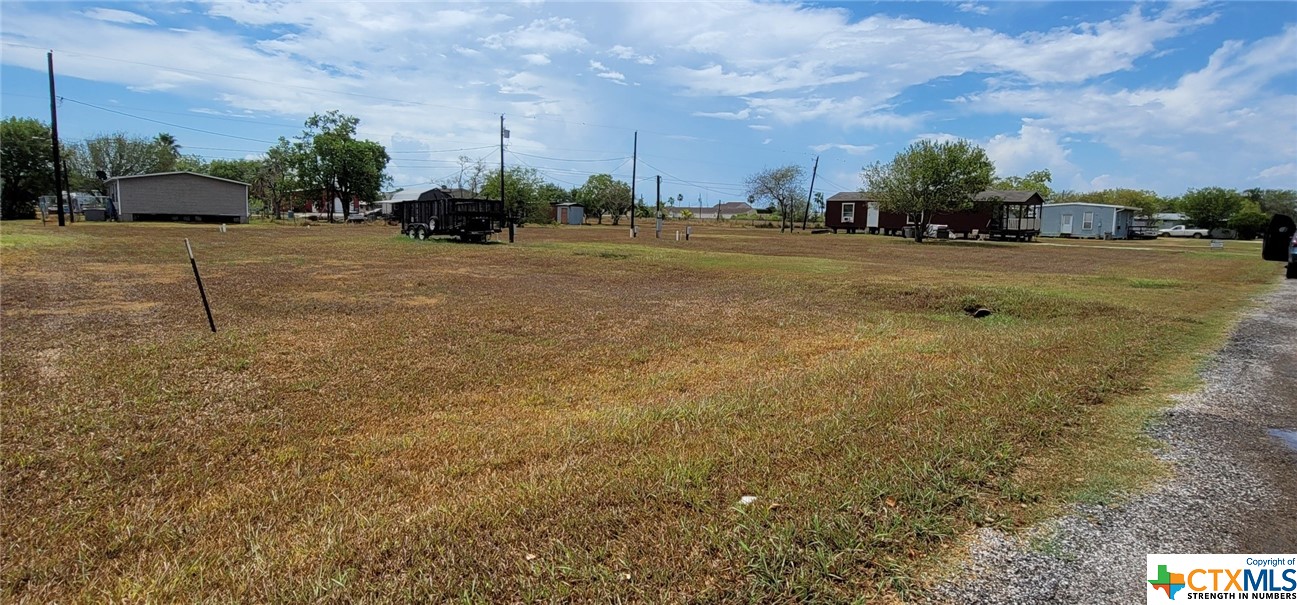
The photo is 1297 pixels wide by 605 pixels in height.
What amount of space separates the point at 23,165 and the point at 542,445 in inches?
2345

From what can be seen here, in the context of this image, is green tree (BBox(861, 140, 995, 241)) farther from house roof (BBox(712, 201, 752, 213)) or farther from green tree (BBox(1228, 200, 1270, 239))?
house roof (BBox(712, 201, 752, 213))

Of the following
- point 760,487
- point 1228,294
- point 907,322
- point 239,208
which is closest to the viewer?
point 760,487

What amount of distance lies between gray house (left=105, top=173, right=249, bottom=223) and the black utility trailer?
26570 mm

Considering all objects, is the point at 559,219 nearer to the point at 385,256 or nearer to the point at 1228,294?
the point at 385,256

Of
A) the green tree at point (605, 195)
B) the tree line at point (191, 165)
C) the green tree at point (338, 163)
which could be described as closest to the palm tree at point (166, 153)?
the tree line at point (191, 165)

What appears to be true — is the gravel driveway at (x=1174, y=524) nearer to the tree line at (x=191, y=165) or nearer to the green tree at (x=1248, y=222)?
the tree line at (x=191, y=165)

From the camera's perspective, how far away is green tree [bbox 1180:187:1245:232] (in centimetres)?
6894

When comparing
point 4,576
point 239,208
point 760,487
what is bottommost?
point 4,576

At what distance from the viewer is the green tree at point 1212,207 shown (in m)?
68.9

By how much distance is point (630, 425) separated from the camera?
443 centimetres

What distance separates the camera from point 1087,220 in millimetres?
56594

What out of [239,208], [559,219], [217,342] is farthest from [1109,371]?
[559,219]

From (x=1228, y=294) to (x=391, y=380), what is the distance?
1511cm

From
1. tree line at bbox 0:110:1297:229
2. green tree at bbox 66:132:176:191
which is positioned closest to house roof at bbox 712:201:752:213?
tree line at bbox 0:110:1297:229
